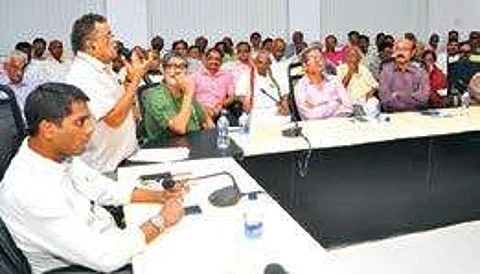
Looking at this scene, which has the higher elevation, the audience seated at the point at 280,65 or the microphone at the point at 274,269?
the audience seated at the point at 280,65

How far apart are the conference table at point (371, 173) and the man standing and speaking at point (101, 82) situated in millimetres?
688

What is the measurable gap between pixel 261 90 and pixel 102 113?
9.41ft

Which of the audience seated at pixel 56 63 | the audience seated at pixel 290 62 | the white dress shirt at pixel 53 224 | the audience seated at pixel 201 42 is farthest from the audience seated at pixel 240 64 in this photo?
the white dress shirt at pixel 53 224

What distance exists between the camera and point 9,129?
2336 millimetres

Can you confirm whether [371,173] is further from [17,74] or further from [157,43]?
[157,43]

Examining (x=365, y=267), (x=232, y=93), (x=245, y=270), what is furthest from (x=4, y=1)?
(x=245, y=270)

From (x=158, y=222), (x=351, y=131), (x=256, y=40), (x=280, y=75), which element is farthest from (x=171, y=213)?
(x=256, y=40)

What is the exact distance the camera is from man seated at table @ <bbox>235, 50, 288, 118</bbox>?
5032mm

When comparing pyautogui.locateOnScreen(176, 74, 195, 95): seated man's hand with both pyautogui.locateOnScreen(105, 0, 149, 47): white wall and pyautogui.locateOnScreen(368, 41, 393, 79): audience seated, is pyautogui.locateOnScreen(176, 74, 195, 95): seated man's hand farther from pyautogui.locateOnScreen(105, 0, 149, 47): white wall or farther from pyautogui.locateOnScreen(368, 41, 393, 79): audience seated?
pyautogui.locateOnScreen(105, 0, 149, 47): white wall

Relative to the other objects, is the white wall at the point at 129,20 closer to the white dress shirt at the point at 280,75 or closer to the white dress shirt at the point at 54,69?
the white dress shirt at the point at 54,69

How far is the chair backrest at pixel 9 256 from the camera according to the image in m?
1.66

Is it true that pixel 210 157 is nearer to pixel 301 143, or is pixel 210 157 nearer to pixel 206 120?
pixel 301 143

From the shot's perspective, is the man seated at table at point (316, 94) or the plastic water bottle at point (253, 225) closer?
the plastic water bottle at point (253, 225)

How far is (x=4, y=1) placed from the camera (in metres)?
7.00
